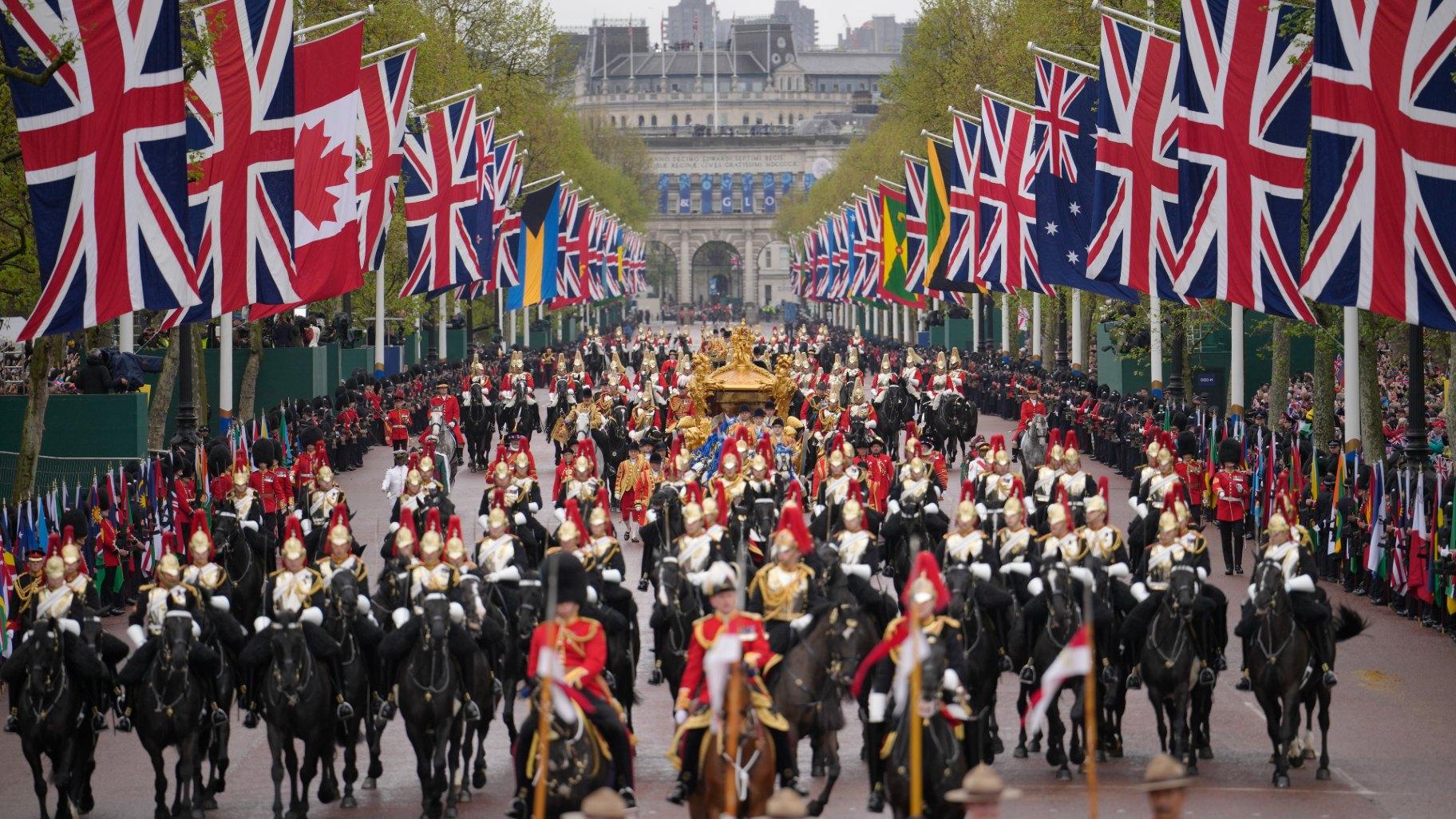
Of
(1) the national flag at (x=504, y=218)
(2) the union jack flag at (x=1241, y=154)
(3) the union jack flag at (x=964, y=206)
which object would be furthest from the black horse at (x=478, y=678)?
(1) the national flag at (x=504, y=218)

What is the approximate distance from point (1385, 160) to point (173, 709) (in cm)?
1129

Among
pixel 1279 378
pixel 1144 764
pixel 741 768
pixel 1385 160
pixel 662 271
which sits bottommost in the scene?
pixel 1144 764

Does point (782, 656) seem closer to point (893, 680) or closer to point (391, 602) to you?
point (893, 680)

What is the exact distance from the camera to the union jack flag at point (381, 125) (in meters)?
31.7

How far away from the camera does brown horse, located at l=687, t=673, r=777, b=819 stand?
1288 cm

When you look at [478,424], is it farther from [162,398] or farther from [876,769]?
[876,769]

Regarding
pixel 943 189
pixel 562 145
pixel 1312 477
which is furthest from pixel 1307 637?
pixel 562 145

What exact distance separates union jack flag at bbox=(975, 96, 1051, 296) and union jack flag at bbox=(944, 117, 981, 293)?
0.38 meters

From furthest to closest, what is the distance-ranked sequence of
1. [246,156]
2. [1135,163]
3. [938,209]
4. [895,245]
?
1. [895,245]
2. [938,209]
3. [1135,163]
4. [246,156]

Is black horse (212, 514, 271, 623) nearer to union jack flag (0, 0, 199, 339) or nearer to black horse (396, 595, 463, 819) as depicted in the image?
union jack flag (0, 0, 199, 339)

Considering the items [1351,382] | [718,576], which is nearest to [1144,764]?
[718,576]

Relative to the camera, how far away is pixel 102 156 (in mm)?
19594

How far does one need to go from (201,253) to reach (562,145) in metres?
62.3

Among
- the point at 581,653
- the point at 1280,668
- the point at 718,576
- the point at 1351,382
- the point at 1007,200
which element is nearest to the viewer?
the point at 581,653
